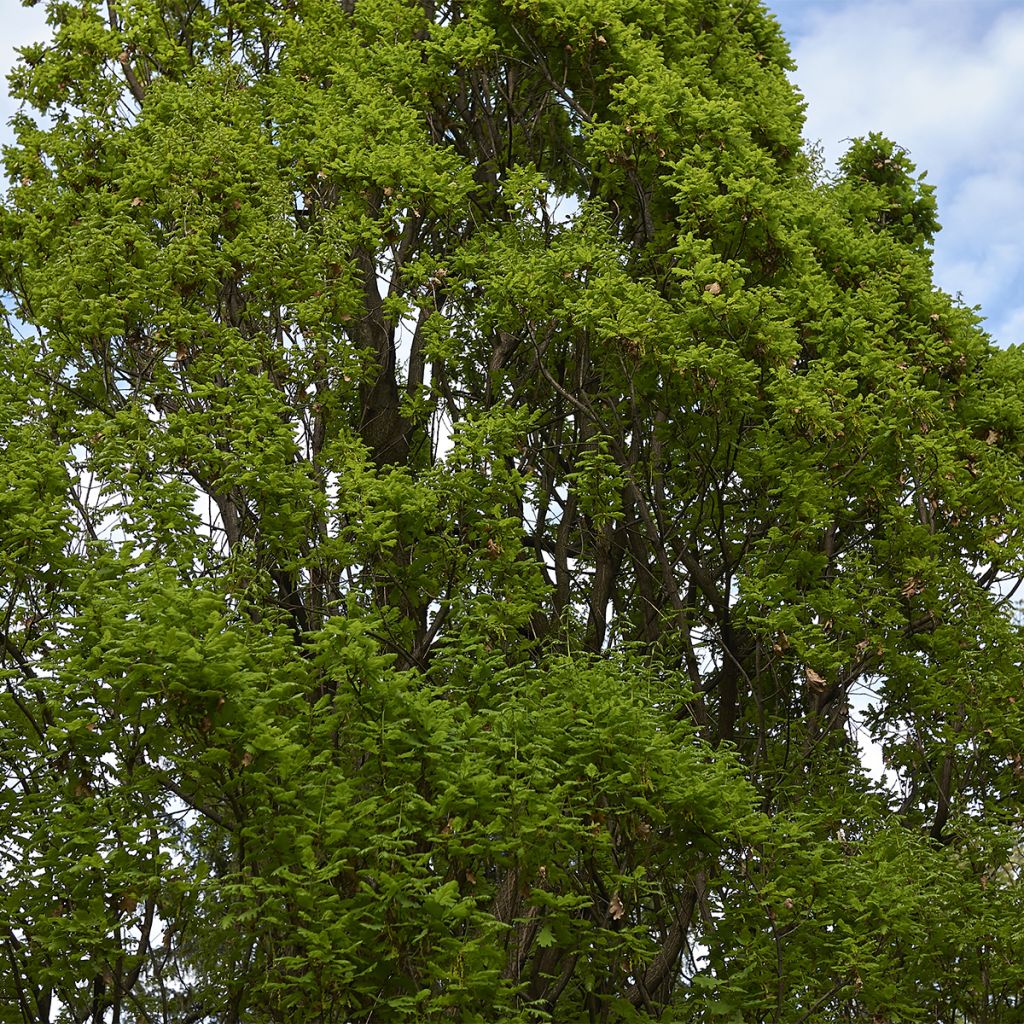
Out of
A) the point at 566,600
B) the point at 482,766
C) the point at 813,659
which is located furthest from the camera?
the point at 566,600

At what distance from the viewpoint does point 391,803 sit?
→ 8.55 metres

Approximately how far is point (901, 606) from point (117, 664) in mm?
8197

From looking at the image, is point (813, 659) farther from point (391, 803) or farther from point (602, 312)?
point (391, 803)

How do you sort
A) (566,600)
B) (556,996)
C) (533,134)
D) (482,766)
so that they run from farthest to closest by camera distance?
(533,134), (566,600), (556,996), (482,766)

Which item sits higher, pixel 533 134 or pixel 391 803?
→ pixel 533 134

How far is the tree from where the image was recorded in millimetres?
8656

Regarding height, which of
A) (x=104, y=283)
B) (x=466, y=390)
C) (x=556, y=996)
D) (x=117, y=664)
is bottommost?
(x=556, y=996)

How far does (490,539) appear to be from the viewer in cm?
1159

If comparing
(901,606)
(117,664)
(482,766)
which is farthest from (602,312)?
(117,664)

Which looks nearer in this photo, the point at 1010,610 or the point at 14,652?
the point at 14,652

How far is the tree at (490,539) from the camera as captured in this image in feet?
28.4

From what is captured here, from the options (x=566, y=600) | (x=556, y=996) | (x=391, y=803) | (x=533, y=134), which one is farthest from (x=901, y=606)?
(x=533, y=134)

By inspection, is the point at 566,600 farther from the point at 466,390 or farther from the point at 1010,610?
the point at 1010,610

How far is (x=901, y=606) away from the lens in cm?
1304
